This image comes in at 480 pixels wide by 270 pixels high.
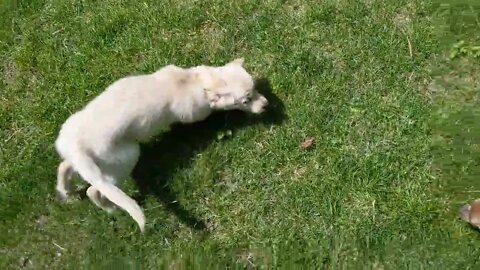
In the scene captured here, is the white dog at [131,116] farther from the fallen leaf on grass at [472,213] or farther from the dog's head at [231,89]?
the fallen leaf on grass at [472,213]

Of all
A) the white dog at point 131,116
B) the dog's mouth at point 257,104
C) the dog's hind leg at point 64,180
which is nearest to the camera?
the white dog at point 131,116

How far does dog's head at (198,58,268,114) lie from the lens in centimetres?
447

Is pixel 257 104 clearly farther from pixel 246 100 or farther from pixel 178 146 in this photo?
pixel 178 146

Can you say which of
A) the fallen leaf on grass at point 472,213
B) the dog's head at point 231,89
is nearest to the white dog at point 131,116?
the dog's head at point 231,89

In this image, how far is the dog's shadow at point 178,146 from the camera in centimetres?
460

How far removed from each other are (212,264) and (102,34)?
1.91m

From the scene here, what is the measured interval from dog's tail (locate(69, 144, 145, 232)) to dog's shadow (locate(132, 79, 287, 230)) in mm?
669

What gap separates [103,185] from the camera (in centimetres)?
382

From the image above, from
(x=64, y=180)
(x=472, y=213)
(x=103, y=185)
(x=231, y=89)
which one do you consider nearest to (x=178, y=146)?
(x=231, y=89)

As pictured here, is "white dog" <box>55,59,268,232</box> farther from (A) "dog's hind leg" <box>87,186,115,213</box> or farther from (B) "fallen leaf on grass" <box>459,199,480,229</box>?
(B) "fallen leaf on grass" <box>459,199,480,229</box>

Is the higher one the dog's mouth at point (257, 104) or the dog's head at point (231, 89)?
the dog's head at point (231, 89)

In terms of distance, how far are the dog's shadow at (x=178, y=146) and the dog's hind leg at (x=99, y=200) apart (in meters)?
0.19

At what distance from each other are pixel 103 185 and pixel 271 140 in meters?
1.29

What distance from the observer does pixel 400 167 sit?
176 inches
